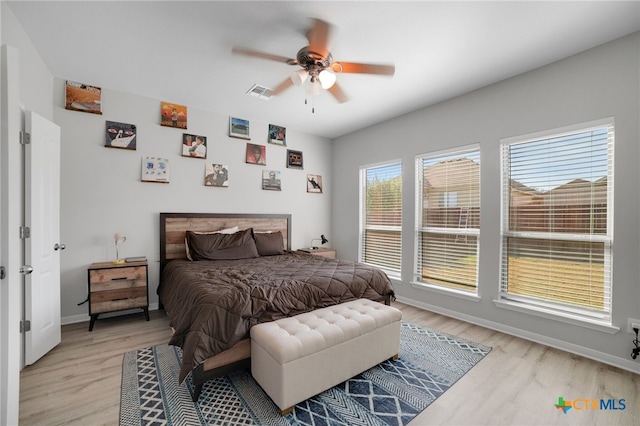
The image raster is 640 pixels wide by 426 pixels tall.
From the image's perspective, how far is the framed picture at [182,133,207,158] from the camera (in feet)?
12.4

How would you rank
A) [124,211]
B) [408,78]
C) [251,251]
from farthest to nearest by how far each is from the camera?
1. [251,251]
2. [124,211]
3. [408,78]

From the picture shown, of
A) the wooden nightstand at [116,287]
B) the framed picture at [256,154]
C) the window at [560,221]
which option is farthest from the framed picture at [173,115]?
the window at [560,221]

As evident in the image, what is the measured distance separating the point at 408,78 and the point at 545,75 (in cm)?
128

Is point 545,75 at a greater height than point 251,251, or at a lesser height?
greater

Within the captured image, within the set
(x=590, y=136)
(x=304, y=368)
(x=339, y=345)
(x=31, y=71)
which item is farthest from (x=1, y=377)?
(x=590, y=136)

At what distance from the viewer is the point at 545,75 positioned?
2734mm

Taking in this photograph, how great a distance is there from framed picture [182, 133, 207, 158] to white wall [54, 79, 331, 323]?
6 cm

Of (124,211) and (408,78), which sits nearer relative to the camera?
(408,78)

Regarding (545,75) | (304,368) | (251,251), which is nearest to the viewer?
(304,368)

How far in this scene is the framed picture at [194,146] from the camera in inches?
149

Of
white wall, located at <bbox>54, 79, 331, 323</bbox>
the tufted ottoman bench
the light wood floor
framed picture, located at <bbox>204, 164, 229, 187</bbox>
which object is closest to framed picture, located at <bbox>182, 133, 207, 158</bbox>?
white wall, located at <bbox>54, 79, 331, 323</bbox>

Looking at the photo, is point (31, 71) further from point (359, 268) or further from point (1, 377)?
point (359, 268)

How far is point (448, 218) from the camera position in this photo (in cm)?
362

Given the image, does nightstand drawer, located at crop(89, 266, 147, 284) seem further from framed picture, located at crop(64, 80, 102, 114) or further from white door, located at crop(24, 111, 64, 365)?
framed picture, located at crop(64, 80, 102, 114)
